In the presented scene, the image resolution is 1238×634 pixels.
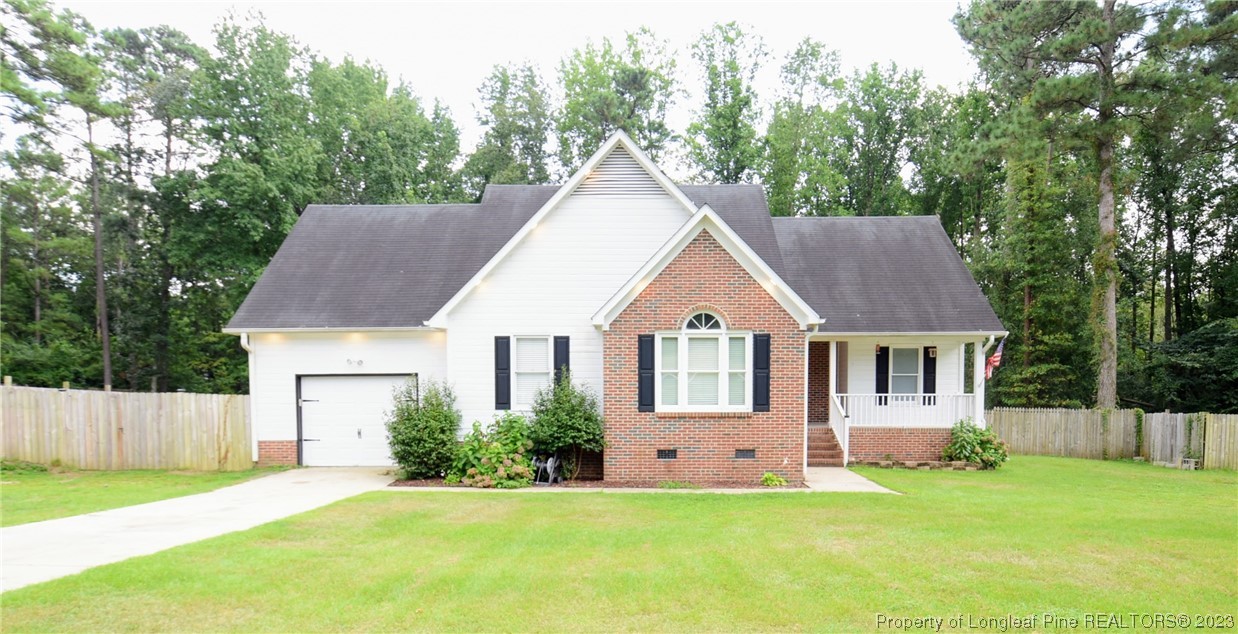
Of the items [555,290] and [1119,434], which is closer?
[555,290]

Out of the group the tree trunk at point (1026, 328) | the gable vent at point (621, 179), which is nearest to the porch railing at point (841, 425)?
the gable vent at point (621, 179)

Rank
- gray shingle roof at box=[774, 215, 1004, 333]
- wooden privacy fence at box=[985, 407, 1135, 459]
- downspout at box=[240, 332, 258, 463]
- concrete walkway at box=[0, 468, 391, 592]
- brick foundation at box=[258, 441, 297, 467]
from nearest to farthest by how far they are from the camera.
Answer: concrete walkway at box=[0, 468, 391, 592] < downspout at box=[240, 332, 258, 463] < brick foundation at box=[258, 441, 297, 467] < gray shingle roof at box=[774, 215, 1004, 333] < wooden privacy fence at box=[985, 407, 1135, 459]

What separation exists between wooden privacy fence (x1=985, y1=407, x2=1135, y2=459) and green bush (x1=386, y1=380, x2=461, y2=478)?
687 inches

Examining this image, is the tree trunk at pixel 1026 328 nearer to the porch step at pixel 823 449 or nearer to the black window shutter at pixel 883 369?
the black window shutter at pixel 883 369

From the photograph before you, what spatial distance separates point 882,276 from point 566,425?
10117 mm

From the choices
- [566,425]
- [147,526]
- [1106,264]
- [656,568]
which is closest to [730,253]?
[566,425]

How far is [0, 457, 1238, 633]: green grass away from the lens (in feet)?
17.4

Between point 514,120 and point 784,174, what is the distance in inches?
619

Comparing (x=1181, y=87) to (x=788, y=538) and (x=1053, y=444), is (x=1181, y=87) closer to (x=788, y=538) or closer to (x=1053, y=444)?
(x=1053, y=444)

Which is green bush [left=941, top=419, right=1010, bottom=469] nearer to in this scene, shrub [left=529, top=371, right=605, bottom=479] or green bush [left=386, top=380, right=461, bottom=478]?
shrub [left=529, top=371, right=605, bottom=479]

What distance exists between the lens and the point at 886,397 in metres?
15.6

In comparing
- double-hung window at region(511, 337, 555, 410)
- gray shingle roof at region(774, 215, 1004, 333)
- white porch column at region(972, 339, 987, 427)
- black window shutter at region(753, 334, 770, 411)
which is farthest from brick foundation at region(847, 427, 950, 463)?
double-hung window at region(511, 337, 555, 410)

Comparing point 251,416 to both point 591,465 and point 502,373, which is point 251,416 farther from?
point 591,465

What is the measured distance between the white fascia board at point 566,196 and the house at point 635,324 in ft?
0.17
